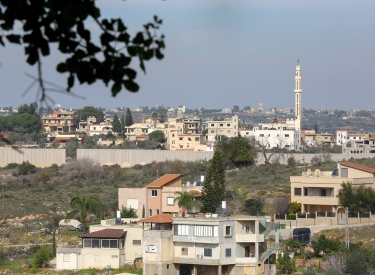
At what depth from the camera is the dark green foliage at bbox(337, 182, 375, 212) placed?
45406 mm

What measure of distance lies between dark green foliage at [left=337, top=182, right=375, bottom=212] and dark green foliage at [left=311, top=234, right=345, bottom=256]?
25.2ft

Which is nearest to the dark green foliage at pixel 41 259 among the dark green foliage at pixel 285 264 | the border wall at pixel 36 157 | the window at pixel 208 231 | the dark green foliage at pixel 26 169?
the window at pixel 208 231

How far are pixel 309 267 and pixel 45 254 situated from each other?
10.7m

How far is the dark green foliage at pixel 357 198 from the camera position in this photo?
45.4m

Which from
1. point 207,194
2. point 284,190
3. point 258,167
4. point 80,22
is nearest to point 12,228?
point 207,194

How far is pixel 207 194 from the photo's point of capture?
45.3 metres

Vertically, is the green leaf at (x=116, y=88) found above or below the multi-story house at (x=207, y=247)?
above

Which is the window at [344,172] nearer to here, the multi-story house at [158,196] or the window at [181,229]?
the multi-story house at [158,196]

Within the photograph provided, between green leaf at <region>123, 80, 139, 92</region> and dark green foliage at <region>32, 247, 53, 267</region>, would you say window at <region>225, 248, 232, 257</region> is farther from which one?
green leaf at <region>123, 80, 139, 92</region>

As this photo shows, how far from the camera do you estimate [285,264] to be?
3569 cm

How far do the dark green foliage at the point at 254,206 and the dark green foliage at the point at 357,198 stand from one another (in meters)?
3.71

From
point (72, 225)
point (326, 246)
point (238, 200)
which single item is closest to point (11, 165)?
point (72, 225)

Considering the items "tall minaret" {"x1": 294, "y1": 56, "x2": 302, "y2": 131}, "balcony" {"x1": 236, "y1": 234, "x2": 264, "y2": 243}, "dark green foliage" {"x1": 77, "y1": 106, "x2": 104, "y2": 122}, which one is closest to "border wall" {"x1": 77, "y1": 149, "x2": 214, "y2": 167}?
"balcony" {"x1": 236, "y1": 234, "x2": 264, "y2": 243}

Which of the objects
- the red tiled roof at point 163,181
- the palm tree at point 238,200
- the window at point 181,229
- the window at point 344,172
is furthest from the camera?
the window at point 344,172
